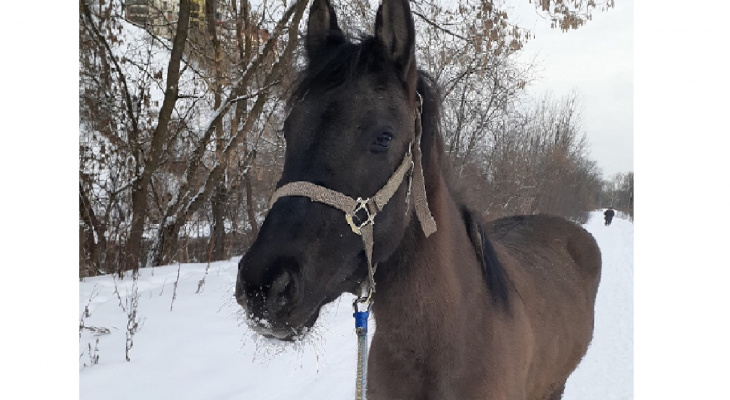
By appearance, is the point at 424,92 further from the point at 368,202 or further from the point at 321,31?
the point at 368,202

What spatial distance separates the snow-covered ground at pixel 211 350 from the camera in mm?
2965

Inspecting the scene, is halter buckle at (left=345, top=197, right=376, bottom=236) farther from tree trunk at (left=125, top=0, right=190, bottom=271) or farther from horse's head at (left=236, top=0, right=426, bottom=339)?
tree trunk at (left=125, top=0, right=190, bottom=271)

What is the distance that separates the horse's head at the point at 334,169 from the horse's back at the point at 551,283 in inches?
38.7

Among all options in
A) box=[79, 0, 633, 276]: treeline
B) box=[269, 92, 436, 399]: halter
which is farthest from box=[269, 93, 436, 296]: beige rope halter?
box=[79, 0, 633, 276]: treeline

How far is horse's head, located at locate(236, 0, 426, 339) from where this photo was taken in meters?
1.18

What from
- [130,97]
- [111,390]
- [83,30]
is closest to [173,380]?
[111,390]

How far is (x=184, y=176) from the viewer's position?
471 centimetres

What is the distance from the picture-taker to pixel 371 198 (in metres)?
1.37

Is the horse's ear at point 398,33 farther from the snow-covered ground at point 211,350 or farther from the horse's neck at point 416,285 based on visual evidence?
the snow-covered ground at point 211,350

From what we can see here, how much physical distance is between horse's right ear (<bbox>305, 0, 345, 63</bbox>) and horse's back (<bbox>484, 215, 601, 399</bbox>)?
1.28 meters

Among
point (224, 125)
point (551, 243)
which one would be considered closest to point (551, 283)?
point (551, 243)

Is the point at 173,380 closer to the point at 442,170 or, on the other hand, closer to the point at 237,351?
the point at 237,351

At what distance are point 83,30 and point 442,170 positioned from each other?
288 centimetres

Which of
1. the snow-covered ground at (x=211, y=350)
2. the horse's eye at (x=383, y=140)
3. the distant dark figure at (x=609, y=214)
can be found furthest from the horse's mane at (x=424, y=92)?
the distant dark figure at (x=609, y=214)
